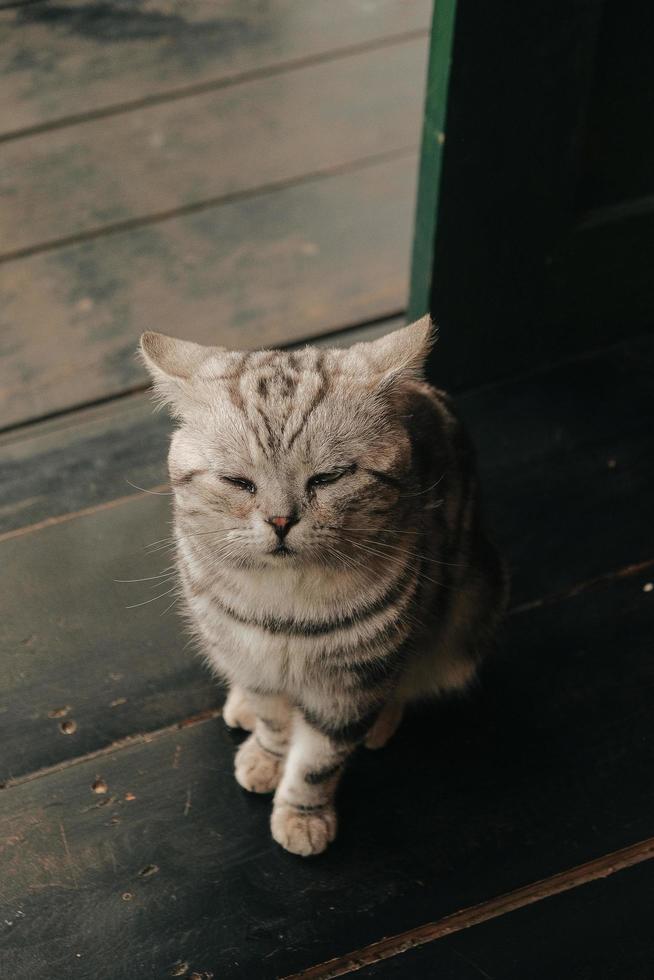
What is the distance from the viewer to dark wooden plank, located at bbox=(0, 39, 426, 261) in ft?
6.36

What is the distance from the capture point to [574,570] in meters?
1.48

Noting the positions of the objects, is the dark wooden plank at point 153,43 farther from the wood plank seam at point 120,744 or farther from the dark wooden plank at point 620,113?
the wood plank seam at point 120,744

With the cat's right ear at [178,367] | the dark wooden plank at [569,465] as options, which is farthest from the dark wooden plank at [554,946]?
the cat's right ear at [178,367]

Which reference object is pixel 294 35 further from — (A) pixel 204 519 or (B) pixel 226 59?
(A) pixel 204 519

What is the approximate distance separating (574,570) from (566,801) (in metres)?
0.35

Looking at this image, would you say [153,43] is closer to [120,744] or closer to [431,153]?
[431,153]

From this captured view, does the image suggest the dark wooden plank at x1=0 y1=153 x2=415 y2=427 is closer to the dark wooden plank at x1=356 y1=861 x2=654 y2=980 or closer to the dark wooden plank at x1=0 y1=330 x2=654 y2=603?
the dark wooden plank at x1=0 y1=330 x2=654 y2=603

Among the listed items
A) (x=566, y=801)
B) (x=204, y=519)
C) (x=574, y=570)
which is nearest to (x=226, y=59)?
(x=574, y=570)

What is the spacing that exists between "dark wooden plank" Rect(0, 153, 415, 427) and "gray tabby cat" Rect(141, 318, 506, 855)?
0.63 m

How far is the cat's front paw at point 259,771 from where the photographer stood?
1257 millimetres

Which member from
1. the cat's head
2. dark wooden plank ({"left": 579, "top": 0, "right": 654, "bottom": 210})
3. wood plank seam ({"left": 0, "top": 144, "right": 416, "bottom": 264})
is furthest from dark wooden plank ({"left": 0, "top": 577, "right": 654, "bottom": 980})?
wood plank seam ({"left": 0, "top": 144, "right": 416, "bottom": 264})

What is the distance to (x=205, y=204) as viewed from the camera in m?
1.95

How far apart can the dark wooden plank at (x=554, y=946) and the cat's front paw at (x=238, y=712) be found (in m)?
0.33

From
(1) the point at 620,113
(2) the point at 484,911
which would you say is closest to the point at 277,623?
(2) the point at 484,911
